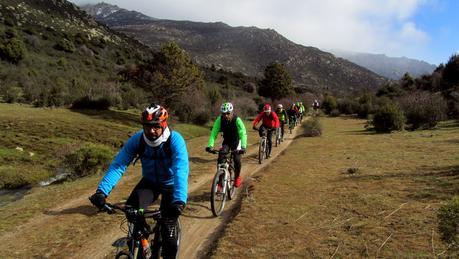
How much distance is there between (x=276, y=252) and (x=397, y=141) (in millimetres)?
17266

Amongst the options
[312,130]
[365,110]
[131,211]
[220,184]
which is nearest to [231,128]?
[220,184]

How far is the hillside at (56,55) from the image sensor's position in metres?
36.4

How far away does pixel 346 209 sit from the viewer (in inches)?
367

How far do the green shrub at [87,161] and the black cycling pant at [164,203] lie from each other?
11.7m

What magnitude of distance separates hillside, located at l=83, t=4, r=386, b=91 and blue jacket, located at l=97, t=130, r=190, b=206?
107270 mm

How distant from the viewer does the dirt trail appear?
775cm

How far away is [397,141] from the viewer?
22266 millimetres

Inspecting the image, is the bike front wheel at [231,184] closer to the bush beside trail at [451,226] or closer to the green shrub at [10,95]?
the bush beside trail at [451,226]

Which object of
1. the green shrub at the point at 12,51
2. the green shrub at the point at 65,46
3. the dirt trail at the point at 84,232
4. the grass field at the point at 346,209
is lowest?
the dirt trail at the point at 84,232

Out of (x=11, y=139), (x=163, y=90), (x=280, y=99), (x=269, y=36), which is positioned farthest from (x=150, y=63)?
(x=269, y=36)

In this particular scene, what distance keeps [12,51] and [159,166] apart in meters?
48.0

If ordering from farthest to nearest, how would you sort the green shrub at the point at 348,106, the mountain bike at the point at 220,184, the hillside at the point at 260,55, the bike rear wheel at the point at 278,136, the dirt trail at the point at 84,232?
the hillside at the point at 260,55 < the green shrub at the point at 348,106 < the bike rear wheel at the point at 278,136 < the mountain bike at the point at 220,184 < the dirt trail at the point at 84,232

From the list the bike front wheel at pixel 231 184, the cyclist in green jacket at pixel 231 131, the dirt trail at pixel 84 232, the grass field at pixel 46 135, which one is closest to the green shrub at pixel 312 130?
the grass field at pixel 46 135

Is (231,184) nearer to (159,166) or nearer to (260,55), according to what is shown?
(159,166)
